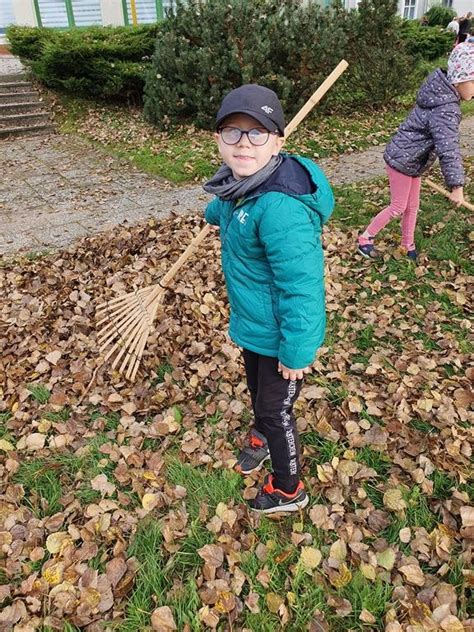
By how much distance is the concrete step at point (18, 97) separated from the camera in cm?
995

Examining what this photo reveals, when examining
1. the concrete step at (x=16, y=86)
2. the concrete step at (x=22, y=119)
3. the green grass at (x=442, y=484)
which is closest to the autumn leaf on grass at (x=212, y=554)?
the green grass at (x=442, y=484)

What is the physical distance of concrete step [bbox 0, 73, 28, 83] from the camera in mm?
10727

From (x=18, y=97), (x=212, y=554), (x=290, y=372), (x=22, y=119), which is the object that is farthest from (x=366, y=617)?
(x=18, y=97)

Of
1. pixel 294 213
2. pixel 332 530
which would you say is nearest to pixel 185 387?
pixel 332 530

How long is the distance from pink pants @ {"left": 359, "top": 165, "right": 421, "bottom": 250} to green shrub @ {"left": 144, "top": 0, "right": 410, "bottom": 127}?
13.6 feet

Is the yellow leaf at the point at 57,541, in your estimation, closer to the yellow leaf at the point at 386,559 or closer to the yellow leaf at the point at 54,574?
the yellow leaf at the point at 54,574

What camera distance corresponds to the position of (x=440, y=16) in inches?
763

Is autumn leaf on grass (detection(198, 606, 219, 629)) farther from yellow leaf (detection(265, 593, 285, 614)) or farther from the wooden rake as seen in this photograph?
the wooden rake

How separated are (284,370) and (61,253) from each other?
347 cm

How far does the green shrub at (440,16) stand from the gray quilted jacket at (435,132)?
1890 cm

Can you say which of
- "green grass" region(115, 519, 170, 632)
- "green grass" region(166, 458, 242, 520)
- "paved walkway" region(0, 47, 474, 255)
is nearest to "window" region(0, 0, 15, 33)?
"paved walkway" region(0, 47, 474, 255)

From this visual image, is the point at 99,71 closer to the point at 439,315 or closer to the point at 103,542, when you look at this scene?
the point at 439,315

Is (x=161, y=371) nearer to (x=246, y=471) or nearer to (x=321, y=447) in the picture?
(x=246, y=471)

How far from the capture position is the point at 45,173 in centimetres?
724
